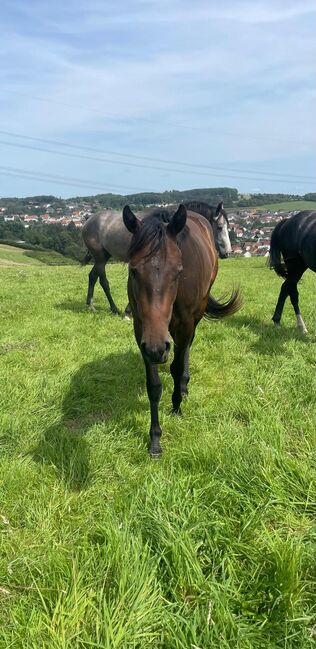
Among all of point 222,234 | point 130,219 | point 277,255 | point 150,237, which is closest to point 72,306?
point 222,234

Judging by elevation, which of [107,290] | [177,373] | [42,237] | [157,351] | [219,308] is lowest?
[42,237]

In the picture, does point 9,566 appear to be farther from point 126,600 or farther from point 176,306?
point 176,306

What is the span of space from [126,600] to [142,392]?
9.29 feet

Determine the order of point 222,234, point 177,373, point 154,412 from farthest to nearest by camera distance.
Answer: point 222,234, point 177,373, point 154,412

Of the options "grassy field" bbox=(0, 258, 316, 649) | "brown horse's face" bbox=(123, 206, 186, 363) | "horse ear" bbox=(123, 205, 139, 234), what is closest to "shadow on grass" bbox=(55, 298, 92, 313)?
"grassy field" bbox=(0, 258, 316, 649)

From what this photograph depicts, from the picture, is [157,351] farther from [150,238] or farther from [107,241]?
[107,241]

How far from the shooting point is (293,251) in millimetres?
7277

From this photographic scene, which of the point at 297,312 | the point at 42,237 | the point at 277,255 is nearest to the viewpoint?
the point at 297,312

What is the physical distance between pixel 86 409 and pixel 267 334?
3612 millimetres

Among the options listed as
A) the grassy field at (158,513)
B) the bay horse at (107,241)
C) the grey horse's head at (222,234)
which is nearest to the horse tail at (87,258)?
the bay horse at (107,241)

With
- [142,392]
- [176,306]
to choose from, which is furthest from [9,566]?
[142,392]

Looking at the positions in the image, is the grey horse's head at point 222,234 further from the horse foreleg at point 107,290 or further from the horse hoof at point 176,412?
the horse hoof at point 176,412

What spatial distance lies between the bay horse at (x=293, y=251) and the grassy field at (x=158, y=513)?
8.02 feet

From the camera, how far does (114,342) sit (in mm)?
6445
